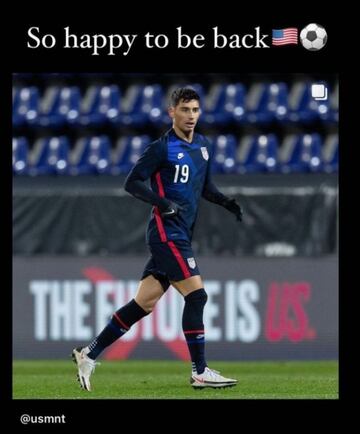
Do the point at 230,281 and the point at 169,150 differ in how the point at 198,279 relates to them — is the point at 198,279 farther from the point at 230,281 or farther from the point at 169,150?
the point at 230,281

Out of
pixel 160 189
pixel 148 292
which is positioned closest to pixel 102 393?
pixel 148 292

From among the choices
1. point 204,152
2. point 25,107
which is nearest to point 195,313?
point 204,152

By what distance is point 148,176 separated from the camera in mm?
8117

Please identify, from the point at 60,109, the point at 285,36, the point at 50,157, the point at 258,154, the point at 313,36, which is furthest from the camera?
the point at 60,109

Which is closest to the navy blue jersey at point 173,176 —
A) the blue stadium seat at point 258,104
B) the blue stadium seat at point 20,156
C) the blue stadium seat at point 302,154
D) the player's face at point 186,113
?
the player's face at point 186,113

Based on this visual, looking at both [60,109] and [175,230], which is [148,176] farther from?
[60,109]

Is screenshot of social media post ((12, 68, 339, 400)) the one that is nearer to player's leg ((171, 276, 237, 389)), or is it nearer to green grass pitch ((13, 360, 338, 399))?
green grass pitch ((13, 360, 338, 399))

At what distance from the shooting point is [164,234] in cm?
815

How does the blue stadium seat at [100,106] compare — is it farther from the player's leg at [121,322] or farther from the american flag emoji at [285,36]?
the player's leg at [121,322]

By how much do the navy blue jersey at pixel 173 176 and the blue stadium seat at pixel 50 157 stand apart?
184 inches

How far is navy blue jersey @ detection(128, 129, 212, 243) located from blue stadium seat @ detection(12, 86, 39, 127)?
217 inches

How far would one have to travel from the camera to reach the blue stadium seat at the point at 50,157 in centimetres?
1289

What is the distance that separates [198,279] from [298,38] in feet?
8.09

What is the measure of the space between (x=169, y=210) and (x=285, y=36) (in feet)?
7.46
